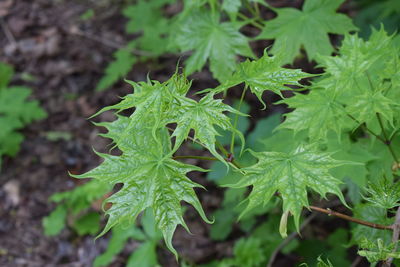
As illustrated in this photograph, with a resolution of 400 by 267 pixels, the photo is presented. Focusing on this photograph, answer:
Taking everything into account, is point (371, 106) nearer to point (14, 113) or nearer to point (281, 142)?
point (281, 142)

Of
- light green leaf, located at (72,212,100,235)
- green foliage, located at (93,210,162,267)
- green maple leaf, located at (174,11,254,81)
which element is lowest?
light green leaf, located at (72,212,100,235)

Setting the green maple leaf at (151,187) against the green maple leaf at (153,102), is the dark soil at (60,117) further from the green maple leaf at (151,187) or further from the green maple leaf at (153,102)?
the green maple leaf at (153,102)

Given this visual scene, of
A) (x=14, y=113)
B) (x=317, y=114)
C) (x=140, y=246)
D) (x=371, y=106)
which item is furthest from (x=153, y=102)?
(x=14, y=113)

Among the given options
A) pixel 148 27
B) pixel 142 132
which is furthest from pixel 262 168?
pixel 148 27

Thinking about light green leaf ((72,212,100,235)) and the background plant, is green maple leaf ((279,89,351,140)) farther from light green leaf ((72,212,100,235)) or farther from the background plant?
light green leaf ((72,212,100,235))

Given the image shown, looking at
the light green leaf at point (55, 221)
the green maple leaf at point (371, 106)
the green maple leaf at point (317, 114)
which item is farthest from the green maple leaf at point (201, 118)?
the light green leaf at point (55, 221)

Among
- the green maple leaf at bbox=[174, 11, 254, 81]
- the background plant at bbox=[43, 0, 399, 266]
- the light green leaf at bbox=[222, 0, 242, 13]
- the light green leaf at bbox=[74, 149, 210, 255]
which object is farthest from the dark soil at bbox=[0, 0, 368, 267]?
the light green leaf at bbox=[74, 149, 210, 255]
